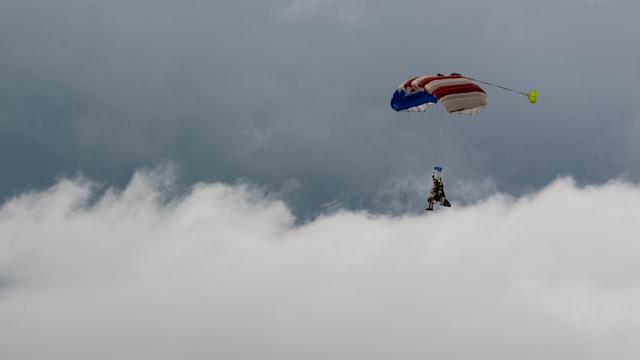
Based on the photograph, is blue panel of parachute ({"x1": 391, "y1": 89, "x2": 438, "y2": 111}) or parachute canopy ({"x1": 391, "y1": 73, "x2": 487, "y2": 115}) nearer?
parachute canopy ({"x1": 391, "y1": 73, "x2": 487, "y2": 115})

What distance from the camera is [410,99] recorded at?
5966 centimetres

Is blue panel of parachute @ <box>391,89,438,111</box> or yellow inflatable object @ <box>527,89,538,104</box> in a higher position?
blue panel of parachute @ <box>391,89,438,111</box>

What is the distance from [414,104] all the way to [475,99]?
6.05 m

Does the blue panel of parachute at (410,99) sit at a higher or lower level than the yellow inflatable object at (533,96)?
higher

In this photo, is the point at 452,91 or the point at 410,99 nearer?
the point at 452,91

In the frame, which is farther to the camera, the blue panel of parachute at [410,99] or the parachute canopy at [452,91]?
the blue panel of parachute at [410,99]

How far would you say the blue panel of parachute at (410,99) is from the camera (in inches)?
2340

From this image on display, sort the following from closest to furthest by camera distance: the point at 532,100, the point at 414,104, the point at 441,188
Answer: the point at 532,100 → the point at 441,188 → the point at 414,104

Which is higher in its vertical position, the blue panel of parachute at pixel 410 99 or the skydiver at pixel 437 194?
the blue panel of parachute at pixel 410 99

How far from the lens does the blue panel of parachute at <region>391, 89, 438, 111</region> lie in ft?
195

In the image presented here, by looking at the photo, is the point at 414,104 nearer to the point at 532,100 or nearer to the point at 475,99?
the point at 475,99

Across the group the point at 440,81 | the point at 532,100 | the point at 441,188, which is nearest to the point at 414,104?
the point at 440,81

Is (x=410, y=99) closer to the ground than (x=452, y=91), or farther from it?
farther from it

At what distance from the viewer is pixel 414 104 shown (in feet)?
196
